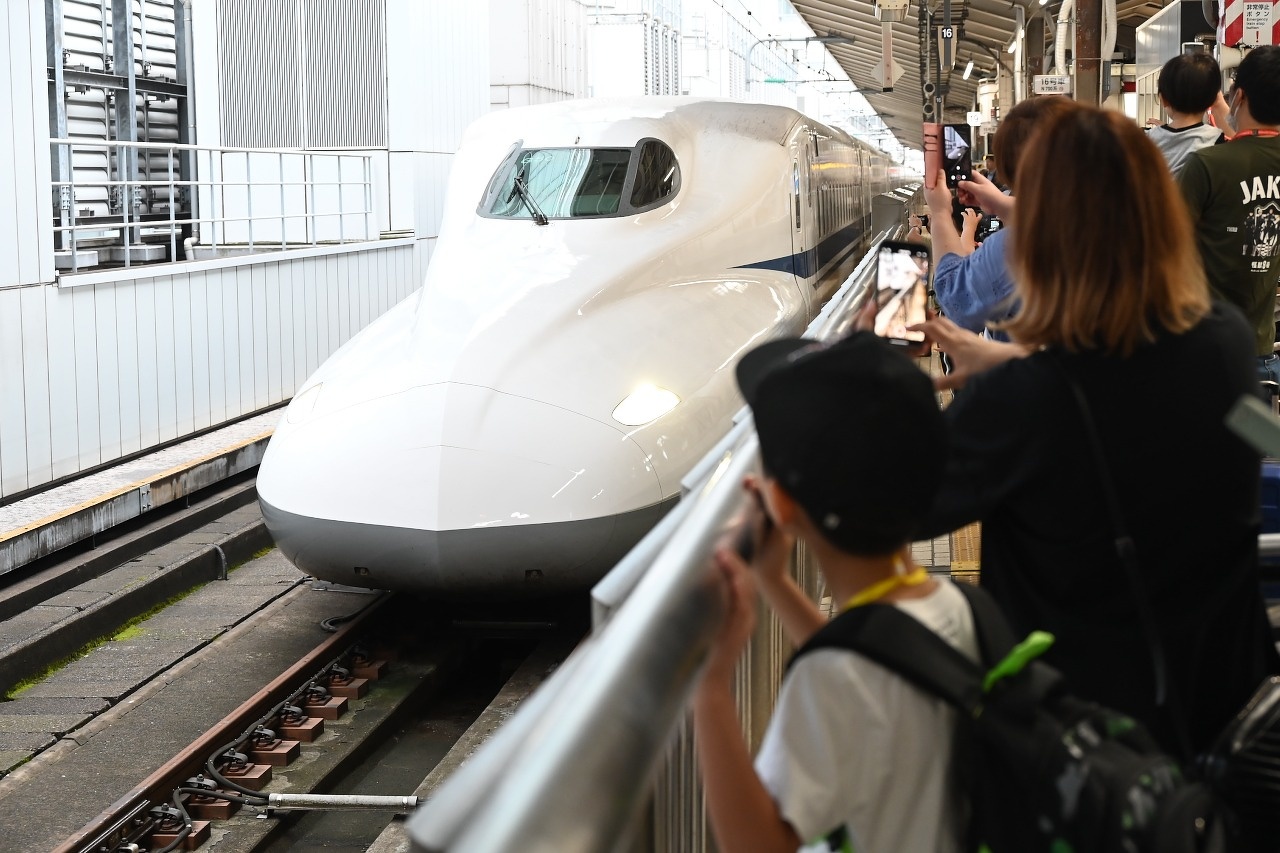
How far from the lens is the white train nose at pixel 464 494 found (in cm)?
545

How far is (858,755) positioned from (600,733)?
0.41m

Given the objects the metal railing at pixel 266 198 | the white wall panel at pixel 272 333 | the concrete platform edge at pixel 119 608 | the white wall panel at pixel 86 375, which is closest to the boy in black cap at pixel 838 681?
the concrete platform edge at pixel 119 608

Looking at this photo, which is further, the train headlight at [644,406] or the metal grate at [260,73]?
the metal grate at [260,73]

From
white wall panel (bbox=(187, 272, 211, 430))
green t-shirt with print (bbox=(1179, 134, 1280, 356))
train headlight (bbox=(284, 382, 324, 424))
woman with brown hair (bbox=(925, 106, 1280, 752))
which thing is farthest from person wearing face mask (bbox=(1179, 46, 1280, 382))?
white wall panel (bbox=(187, 272, 211, 430))

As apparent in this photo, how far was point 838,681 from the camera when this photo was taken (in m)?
1.42

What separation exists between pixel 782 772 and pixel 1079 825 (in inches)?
10.8

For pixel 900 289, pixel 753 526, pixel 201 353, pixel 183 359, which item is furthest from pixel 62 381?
pixel 753 526

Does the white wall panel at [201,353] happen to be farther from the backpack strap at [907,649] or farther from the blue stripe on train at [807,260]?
the backpack strap at [907,649]

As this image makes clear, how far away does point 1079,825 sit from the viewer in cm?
132

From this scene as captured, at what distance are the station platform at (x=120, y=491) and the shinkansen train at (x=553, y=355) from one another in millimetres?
2043

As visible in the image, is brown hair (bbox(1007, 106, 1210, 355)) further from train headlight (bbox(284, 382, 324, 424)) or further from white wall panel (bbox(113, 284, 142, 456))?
white wall panel (bbox(113, 284, 142, 456))

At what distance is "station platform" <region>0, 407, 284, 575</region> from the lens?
767 centimetres

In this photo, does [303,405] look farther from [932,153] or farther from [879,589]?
[879,589]

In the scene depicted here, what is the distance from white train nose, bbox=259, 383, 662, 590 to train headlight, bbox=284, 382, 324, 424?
43 centimetres
